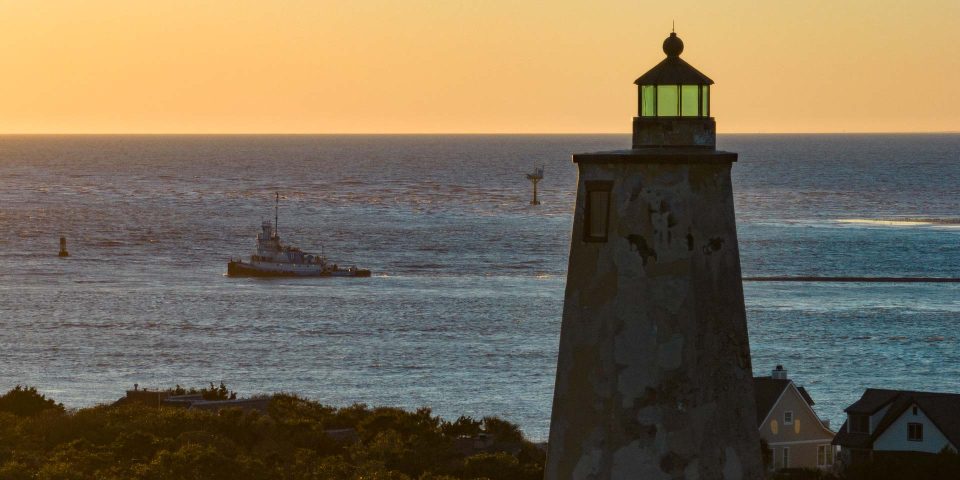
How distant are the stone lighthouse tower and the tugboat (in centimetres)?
11508

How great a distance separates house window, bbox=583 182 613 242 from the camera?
967cm

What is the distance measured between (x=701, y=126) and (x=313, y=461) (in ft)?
79.6

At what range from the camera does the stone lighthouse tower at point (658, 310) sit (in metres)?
9.55

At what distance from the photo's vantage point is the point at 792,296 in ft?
342

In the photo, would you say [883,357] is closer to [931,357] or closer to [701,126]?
[931,357]

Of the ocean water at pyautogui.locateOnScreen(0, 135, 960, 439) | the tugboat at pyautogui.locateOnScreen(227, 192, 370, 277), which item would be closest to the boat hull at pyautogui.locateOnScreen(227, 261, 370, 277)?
the tugboat at pyautogui.locateOnScreen(227, 192, 370, 277)

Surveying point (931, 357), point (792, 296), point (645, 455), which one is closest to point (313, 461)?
point (645, 455)

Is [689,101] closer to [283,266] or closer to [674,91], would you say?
[674,91]

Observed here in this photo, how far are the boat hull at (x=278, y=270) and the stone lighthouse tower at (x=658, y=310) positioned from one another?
116 meters

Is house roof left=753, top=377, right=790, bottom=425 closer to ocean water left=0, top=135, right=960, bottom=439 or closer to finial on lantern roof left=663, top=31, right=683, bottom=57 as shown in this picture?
ocean water left=0, top=135, right=960, bottom=439

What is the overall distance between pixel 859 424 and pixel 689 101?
124ft

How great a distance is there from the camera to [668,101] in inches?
380

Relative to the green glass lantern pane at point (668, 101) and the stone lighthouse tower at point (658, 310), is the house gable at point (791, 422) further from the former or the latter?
the green glass lantern pane at point (668, 101)

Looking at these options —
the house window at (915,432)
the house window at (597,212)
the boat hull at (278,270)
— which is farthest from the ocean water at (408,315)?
the house window at (597,212)
